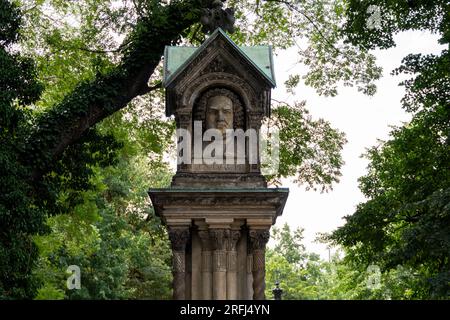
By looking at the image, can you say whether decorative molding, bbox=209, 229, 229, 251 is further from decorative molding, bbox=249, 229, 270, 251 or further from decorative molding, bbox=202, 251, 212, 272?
decorative molding, bbox=249, 229, 270, 251

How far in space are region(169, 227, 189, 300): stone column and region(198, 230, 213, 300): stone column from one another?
0.93ft

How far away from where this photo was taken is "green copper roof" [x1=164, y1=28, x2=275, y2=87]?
12289 mm

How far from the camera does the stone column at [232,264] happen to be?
11.3 m

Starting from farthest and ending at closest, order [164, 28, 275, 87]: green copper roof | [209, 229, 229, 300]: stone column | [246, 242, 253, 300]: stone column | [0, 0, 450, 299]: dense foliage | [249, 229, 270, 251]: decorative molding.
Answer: [0, 0, 450, 299]: dense foliage → [164, 28, 275, 87]: green copper roof → [246, 242, 253, 300]: stone column → [249, 229, 270, 251]: decorative molding → [209, 229, 229, 300]: stone column

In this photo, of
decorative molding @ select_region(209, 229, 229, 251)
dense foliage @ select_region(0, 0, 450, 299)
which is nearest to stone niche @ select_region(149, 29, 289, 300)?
decorative molding @ select_region(209, 229, 229, 251)

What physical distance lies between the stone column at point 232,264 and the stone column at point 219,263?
64 millimetres

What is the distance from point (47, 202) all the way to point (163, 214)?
672 cm

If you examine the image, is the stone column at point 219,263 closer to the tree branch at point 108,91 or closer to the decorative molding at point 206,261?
the decorative molding at point 206,261

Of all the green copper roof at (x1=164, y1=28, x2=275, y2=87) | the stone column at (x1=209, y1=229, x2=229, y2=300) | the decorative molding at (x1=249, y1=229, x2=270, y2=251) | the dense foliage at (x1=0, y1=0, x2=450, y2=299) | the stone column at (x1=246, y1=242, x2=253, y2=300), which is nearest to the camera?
the stone column at (x1=209, y1=229, x2=229, y2=300)

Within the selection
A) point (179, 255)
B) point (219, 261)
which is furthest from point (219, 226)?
point (179, 255)

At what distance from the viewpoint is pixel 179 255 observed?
11297 mm

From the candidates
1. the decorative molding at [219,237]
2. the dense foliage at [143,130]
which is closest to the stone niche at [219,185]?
the decorative molding at [219,237]

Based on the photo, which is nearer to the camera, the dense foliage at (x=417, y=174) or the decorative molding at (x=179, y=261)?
the decorative molding at (x=179, y=261)

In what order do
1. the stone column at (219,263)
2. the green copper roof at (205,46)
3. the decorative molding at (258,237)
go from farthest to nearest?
the green copper roof at (205,46)
the decorative molding at (258,237)
the stone column at (219,263)
